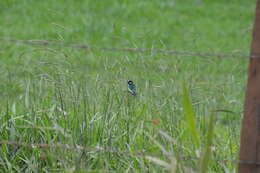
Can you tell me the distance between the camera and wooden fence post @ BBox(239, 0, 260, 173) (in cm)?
239

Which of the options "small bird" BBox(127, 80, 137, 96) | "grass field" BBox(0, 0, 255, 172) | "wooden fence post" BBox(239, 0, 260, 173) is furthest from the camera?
"small bird" BBox(127, 80, 137, 96)

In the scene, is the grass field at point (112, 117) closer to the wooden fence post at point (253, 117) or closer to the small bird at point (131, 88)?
the small bird at point (131, 88)

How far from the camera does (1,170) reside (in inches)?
124

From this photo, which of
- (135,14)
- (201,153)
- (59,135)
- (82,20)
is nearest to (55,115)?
(59,135)

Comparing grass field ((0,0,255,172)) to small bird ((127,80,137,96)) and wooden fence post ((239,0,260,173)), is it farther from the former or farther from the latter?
wooden fence post ((239,0,260,173))

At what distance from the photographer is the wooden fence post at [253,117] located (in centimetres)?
239

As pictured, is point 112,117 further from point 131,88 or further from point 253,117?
point 253,117

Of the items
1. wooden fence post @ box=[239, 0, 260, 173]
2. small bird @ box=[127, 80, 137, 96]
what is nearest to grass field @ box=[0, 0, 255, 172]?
small bird @ box=[127, 80, 137, 96]

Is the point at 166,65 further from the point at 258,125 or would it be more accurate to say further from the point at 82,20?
the point at 82,20

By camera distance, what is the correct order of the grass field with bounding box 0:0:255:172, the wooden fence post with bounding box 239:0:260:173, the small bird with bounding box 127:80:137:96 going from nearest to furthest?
the wooden fence post with bounding box 239:0:260:173, the grass field with bounding box 0:0:255:172, the small bird with bounding box 127:80:137:96

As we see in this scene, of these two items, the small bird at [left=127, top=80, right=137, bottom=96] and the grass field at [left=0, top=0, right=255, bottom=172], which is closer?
the grass field at [left=0, top=0, right=255, bottom=172]

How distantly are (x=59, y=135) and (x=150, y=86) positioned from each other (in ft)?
2.07

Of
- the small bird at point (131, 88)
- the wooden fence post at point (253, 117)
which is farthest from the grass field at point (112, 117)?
the wooden fence post at point (253, 117)

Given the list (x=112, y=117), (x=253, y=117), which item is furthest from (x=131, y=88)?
(x=253, y=117)
